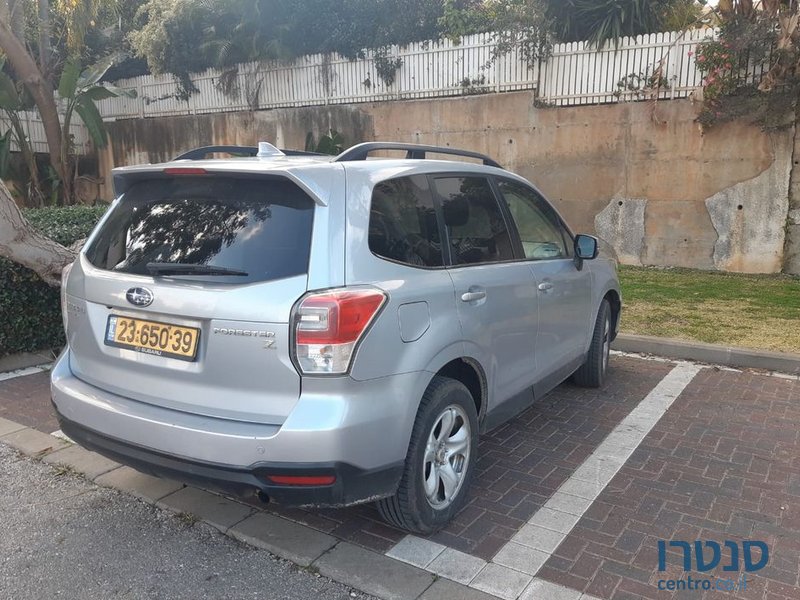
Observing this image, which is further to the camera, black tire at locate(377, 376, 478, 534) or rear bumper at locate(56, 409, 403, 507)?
black tire at locate(377, 376, 478, 534)

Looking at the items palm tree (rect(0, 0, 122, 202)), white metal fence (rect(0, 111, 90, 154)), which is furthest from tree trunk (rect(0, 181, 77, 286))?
white metal fence (rect(0, 111, 90, 154))

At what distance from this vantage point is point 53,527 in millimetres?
3404

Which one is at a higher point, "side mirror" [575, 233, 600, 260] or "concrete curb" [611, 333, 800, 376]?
"side mirror" [575, 233, 600, 260]

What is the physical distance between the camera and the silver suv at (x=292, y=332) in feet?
8.69

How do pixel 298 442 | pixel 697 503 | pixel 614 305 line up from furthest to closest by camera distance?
pixel 614 305 < pixel 697 503 < pixel 298 442

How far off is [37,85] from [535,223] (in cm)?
1191

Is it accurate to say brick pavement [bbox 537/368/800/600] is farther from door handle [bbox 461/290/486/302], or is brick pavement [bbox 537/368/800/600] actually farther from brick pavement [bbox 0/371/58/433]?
brick pavement [bbox 0/371/58/433]

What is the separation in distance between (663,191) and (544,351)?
6.84m

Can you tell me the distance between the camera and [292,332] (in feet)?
8.59

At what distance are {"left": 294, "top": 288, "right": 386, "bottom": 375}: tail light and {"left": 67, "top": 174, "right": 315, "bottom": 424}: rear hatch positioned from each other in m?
0.05

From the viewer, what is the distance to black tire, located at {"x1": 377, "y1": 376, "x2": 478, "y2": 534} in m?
3.01

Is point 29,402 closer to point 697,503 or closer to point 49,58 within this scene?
point 697,503

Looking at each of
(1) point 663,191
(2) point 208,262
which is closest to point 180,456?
(2) point 208,262

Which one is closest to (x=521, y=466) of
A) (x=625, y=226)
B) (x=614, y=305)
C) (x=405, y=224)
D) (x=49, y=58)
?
(x=405, y=224)
